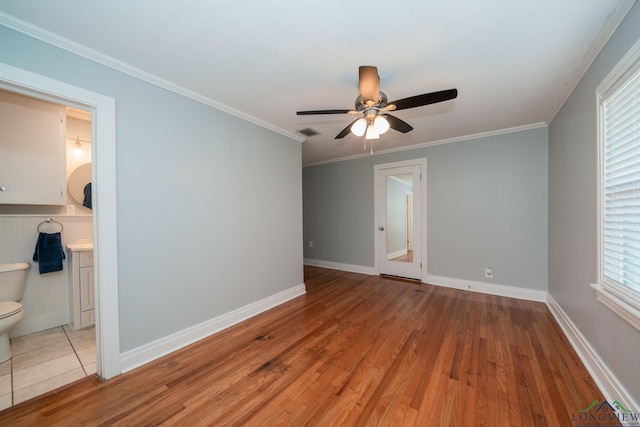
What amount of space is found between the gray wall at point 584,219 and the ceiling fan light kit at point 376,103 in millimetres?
1035

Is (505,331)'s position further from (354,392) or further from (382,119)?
(382,119)

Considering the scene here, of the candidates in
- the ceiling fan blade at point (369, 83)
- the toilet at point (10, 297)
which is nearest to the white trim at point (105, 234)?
the toilet at point (10, 297)

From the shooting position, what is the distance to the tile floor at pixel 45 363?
1653 mm

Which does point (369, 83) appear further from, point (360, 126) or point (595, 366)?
point (595, 366)

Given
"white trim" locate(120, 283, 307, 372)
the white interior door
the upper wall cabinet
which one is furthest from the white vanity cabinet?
the white interior door

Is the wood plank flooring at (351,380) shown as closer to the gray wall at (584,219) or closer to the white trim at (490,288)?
the gray wall at (584,219)

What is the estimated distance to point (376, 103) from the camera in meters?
1.84

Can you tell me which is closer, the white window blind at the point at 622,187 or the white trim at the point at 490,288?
the white window blind at the point at 622,187

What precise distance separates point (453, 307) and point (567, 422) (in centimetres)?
170

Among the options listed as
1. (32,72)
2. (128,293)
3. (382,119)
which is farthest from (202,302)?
(382,119)

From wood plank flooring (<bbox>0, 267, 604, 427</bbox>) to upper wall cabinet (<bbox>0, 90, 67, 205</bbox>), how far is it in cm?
183

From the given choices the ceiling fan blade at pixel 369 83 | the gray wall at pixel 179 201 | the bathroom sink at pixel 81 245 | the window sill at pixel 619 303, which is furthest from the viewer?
the bathroom sink at pixel 81 245

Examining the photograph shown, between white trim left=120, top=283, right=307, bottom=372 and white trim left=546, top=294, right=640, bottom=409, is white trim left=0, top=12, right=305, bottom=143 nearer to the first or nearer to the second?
white trim left=120, top=283, right=307, bottom=372

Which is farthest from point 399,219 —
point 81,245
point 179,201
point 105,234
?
point 81,245
